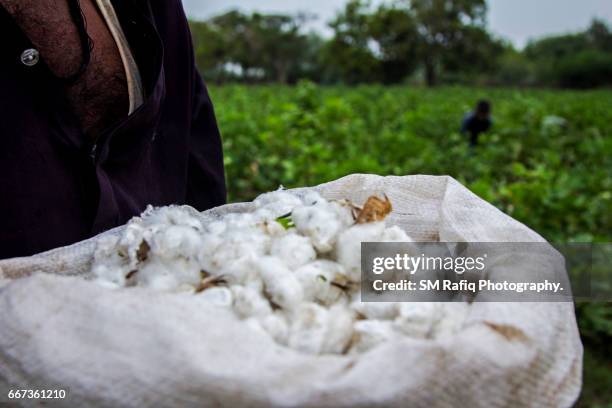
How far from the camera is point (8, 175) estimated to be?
1274mm

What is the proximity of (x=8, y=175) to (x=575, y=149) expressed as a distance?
1005cm

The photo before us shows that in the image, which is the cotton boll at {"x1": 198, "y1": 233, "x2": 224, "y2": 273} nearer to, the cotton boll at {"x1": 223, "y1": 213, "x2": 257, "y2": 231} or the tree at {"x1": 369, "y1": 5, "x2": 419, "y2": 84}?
the cotton boll at {"x1": 223, "y1": 213, "x2": 257, "y2": 231}

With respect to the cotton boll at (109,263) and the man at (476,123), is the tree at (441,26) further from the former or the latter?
the cotton boll at (109,263)

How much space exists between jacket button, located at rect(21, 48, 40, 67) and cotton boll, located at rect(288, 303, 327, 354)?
822mm

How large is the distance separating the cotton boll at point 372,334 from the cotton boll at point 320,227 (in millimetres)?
204

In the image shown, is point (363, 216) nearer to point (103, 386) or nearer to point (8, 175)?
point (103, 386)


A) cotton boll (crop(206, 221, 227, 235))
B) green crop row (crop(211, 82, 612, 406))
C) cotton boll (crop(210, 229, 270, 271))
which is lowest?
green crop row (crop(211, 82, 612, 406))

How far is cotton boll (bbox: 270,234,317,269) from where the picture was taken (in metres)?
1.06

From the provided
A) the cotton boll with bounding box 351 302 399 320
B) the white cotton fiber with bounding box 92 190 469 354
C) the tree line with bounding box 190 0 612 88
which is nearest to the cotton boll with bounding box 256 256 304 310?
the white cotton fiber with bounding box 92 190 469 354

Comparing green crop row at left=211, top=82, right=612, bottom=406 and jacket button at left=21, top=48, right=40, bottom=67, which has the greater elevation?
jacket button at left=21, top=48, right=40, bottom=67

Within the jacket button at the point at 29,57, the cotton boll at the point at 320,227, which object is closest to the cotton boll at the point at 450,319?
the cotton boll at the point at 320,227

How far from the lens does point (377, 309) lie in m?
1.00

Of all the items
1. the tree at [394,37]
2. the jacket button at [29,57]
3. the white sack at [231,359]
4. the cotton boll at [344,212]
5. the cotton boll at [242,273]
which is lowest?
the white sack at [231,359]

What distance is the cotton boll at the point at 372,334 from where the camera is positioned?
913 millimetres
